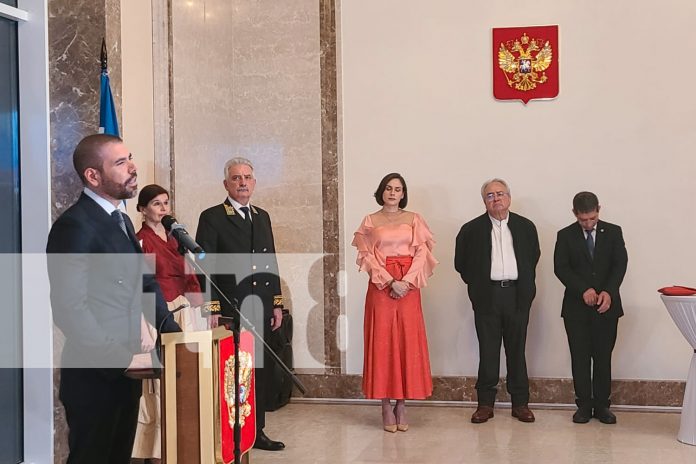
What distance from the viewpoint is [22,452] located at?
199 inches

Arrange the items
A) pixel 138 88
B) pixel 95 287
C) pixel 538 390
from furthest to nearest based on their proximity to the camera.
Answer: pixel 538 390
pixel 138 88
pixel 95 287

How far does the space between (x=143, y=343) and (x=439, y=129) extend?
452 cm

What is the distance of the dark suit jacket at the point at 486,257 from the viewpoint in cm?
657

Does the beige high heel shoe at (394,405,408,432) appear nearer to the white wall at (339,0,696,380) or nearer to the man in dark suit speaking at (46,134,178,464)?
the white wall at (339,0,696,380)

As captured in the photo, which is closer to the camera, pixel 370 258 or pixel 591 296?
pixel 370 258

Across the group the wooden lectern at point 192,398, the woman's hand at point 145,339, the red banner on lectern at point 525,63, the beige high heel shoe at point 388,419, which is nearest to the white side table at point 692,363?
the beige high heel shoe at point 388,419

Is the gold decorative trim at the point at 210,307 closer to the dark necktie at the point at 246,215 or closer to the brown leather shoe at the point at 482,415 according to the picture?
the dark necktie at the point at 246,215

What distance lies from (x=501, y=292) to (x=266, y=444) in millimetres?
2066

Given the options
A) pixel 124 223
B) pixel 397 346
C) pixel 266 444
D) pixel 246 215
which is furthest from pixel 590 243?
pixel 124 223

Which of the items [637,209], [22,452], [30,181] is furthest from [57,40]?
[637,209]

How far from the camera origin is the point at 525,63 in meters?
7.25

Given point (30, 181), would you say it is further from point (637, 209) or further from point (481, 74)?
point (637, 209)

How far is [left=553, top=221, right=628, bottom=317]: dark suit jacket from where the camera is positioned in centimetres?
647

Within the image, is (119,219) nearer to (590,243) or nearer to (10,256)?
(10,256)
